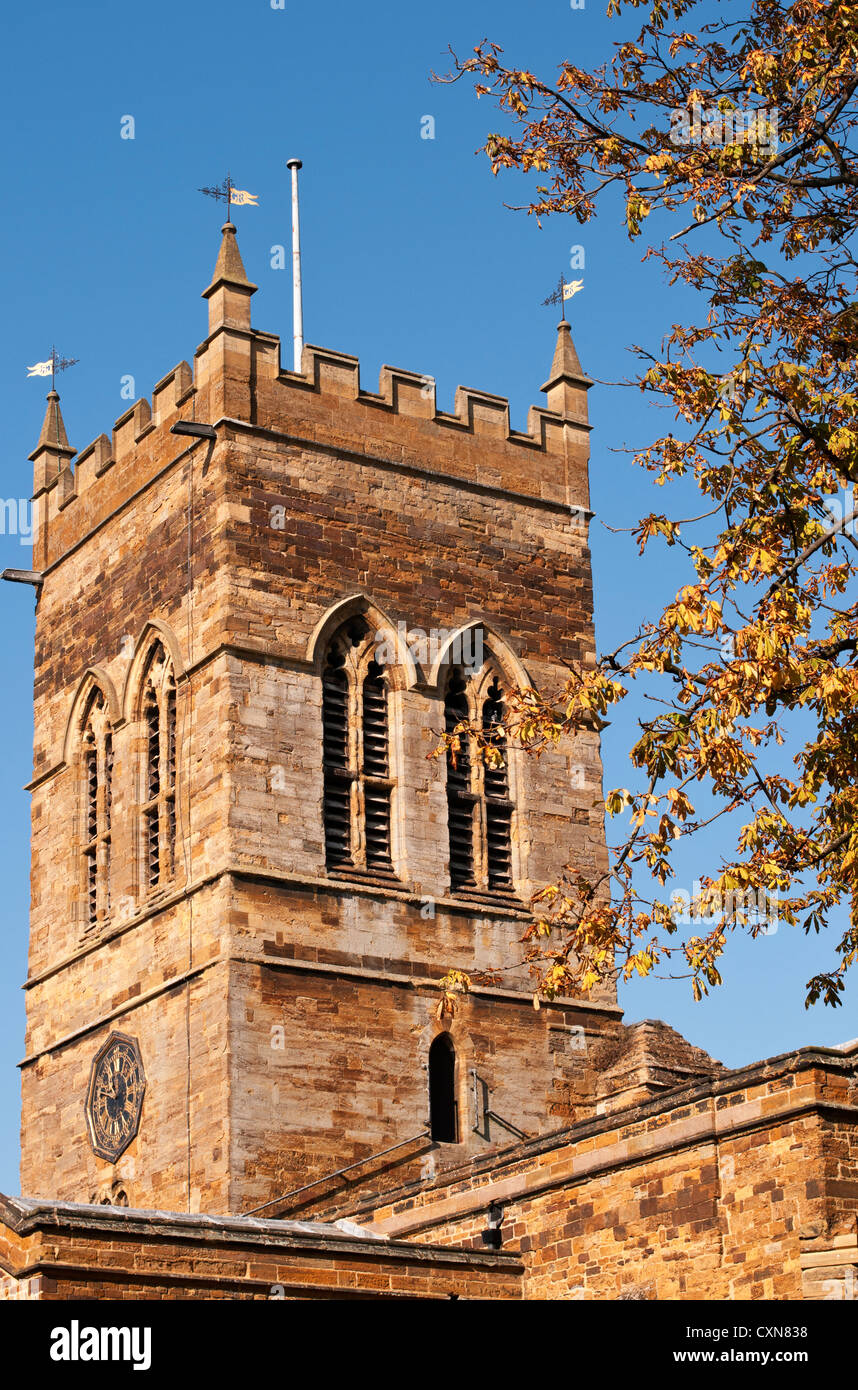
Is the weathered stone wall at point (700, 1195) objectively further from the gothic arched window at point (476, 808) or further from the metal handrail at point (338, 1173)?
the gothic arched window at point (476, 808)

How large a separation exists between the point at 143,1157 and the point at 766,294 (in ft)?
51.6

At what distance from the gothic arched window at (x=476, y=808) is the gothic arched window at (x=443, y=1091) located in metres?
2.21

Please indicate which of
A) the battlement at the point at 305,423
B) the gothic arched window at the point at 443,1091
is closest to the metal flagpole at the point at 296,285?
the battlement at the point at 305,423

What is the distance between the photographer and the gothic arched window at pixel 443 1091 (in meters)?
29.5

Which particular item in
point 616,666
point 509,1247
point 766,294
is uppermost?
point 766,294

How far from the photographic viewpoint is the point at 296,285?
34969mm

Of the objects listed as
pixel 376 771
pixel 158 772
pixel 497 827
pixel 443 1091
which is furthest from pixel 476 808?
pixel 158 772

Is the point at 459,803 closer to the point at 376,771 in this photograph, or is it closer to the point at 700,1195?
the point at 376,771

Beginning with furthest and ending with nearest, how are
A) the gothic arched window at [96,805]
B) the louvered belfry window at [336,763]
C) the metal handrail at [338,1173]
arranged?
the gothic arched window at [96,805], the louvered belfry window at [336,763], the metal handrail at [338,1173]

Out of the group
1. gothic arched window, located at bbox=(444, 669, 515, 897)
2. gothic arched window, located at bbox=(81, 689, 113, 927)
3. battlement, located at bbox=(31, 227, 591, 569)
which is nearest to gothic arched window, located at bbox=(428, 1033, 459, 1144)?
gothic arched window, located at bbox=(444, 669, 515, 897)

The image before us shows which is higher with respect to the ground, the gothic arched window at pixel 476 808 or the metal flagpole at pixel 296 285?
the metal flagpole at pixel 296 285
